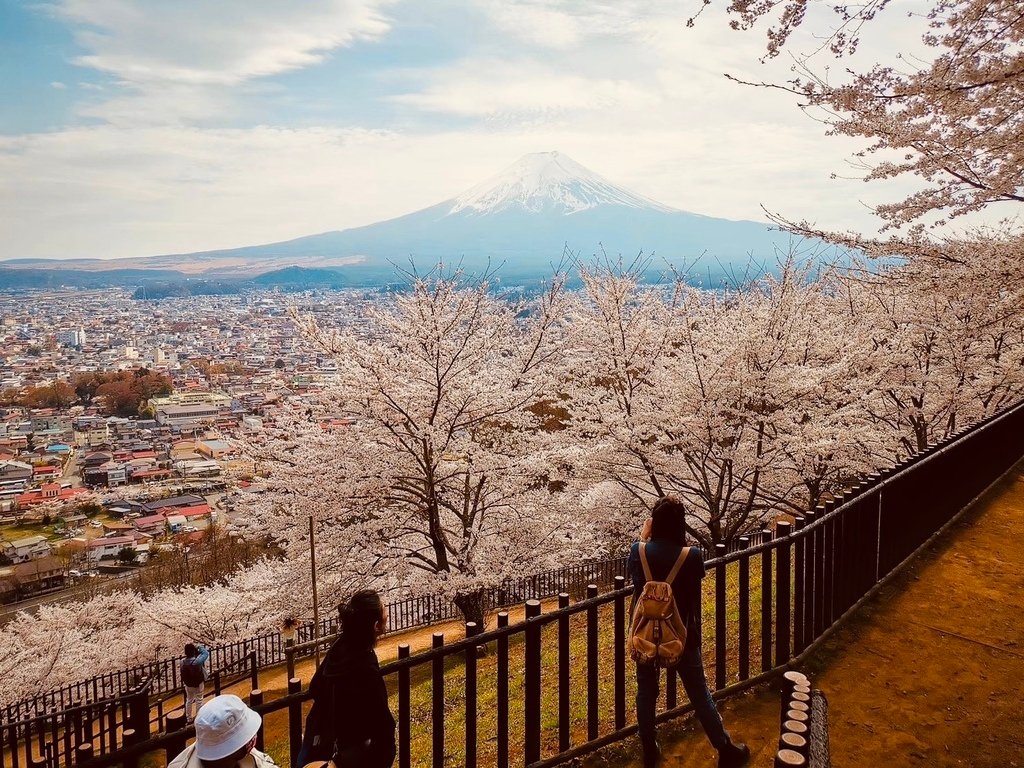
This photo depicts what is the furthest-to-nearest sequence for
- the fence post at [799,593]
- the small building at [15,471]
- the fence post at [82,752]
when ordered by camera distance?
the small building at [15,471], the fence post at [799,593], the fence post at [82,752]

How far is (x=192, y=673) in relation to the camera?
8.66 m

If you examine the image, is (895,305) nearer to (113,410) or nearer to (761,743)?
(761,743)

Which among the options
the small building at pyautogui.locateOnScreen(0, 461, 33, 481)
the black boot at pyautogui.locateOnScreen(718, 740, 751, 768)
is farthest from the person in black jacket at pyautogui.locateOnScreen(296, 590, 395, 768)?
the small building at pyautogui.locateOnScreen(0, 461, 33, 481)

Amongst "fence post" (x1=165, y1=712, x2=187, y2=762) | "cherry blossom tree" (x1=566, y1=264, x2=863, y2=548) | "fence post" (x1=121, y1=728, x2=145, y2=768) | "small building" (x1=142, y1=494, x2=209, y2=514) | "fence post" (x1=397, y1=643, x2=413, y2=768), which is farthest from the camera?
"small building" (x1=142, y1=494, x2=209, y2=514)

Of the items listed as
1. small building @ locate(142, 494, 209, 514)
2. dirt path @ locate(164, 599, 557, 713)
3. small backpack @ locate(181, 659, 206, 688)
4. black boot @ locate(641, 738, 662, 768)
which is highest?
black boot @ locate(641, 738, 662, 768)

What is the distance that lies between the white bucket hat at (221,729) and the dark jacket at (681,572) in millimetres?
1954

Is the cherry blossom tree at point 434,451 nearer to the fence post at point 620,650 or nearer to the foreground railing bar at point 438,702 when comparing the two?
the fence post at point 620,650

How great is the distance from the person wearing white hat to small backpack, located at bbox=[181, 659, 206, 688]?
24.7 ft

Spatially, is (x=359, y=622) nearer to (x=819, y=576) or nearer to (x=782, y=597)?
(x=782, y=597)

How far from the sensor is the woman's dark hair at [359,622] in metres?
2.67

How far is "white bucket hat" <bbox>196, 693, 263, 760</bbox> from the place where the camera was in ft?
7.77

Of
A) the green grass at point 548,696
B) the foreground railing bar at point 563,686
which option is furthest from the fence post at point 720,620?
the foreground railing bar at point 563,686

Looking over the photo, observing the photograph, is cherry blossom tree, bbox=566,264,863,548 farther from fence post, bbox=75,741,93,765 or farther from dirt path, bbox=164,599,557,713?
fence post, bbox=75,741,93,765

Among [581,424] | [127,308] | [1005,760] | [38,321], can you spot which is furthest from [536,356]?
[127,308]
